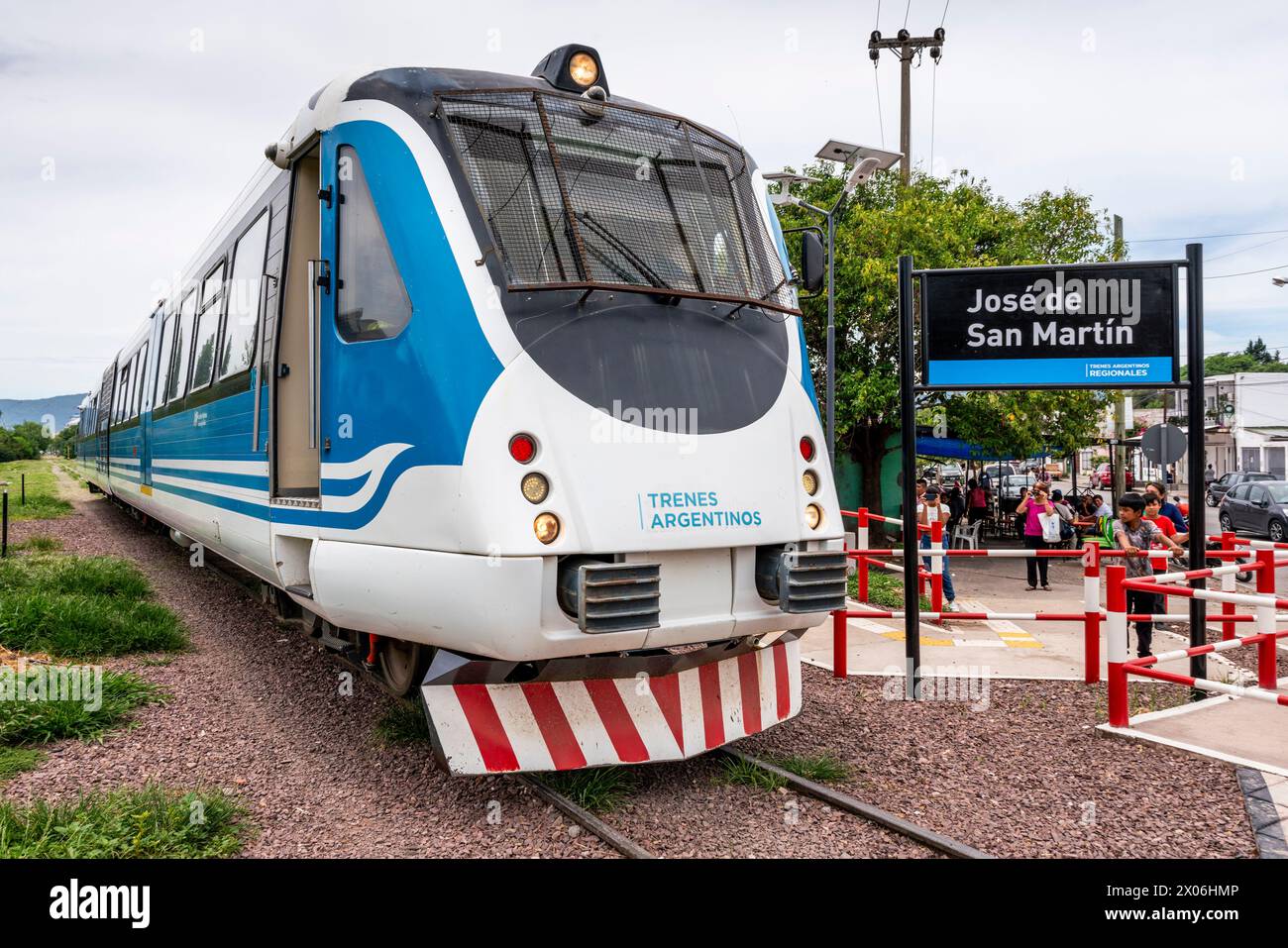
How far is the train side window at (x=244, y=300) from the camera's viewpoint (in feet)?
21.2

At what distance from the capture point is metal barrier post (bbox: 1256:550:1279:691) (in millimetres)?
6832

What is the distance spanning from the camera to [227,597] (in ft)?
35.3

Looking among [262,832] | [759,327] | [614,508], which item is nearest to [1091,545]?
[759,327]

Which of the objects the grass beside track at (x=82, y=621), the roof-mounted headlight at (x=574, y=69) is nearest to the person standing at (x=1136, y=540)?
the roof-mounted headlight at (x=574, y=69)

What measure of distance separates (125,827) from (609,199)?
3.56 meters

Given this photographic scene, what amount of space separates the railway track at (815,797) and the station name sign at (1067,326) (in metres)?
3.56

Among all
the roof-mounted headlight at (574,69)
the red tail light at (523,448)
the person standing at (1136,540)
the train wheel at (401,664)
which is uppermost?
the roof-mounted headlight at (574,69)

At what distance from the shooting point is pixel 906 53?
915 inches

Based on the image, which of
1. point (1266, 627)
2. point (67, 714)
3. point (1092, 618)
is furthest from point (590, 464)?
point (1266, 627)

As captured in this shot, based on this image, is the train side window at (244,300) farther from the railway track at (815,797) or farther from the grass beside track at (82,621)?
the railway track at (815,797)
